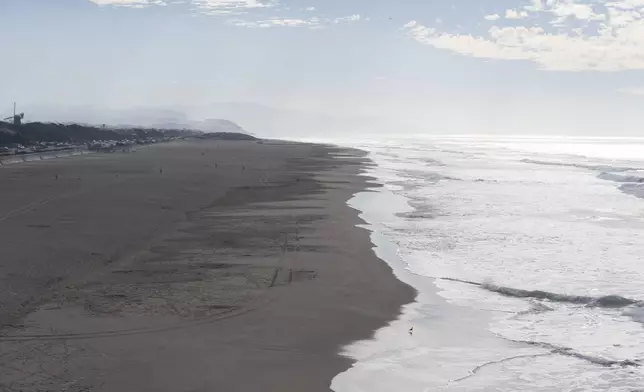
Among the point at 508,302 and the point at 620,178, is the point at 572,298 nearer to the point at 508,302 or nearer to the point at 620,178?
the point at 508,302

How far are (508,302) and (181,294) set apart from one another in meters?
6.64

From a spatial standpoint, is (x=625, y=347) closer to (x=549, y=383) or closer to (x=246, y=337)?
(x=549, y=383)

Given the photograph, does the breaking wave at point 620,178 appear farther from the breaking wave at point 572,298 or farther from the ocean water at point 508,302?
the breaking wave at point 572,298

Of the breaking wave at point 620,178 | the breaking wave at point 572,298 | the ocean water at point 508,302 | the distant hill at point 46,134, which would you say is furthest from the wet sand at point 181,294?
the distant hill at point 46,134

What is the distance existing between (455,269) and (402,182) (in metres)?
25.7

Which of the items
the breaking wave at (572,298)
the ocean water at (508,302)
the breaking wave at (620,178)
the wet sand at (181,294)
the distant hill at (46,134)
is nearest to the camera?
the wet sand at (181,294)

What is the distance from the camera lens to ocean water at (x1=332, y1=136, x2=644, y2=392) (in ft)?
29.5

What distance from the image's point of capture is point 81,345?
29.8ft

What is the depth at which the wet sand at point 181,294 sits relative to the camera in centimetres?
846

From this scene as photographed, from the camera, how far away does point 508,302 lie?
12.8 m

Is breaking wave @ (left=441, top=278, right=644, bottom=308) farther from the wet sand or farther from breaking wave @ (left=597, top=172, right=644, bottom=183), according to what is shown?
breaking wave @ (left=597, top=172, right=644, bottom=183)

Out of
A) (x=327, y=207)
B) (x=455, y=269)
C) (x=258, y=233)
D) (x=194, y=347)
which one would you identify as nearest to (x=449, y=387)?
(x=194, y=347)

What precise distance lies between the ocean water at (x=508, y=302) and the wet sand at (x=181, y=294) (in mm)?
737

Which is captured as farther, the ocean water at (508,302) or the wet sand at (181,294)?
the ocean water at (508,302)
